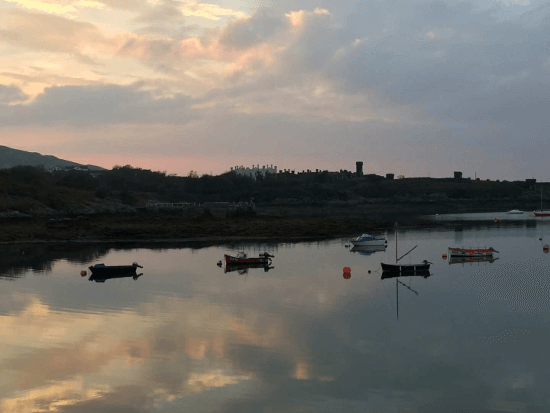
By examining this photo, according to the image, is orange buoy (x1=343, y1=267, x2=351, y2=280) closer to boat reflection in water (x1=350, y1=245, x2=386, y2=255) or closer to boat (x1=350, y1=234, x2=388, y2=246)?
boat reflection in water (x1=350, y1=245, x2=386, y2=255)

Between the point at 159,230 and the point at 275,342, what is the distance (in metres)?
74.3

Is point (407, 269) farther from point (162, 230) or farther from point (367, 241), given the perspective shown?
point (162, 230)

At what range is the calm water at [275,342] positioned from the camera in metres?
24.0

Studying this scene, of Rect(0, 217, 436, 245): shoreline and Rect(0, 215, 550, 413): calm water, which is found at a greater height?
Rect(0, 217, 436, 245): shoreline

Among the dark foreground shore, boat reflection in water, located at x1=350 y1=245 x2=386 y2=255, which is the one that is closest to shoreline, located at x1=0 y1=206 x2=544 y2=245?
the dark foreground shore

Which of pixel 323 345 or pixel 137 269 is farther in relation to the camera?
pixel 137 269

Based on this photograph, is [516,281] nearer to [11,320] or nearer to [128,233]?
[11,320]

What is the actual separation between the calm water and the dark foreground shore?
33.7 metres

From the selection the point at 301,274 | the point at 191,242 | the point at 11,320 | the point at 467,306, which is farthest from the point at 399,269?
the point at 191,242

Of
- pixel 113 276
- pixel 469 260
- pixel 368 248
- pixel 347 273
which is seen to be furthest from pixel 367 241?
pixel 113 276

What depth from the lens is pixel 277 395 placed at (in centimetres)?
2422

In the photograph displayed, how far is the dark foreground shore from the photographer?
94.6 m

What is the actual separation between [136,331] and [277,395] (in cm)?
1367

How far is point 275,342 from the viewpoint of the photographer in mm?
32219
